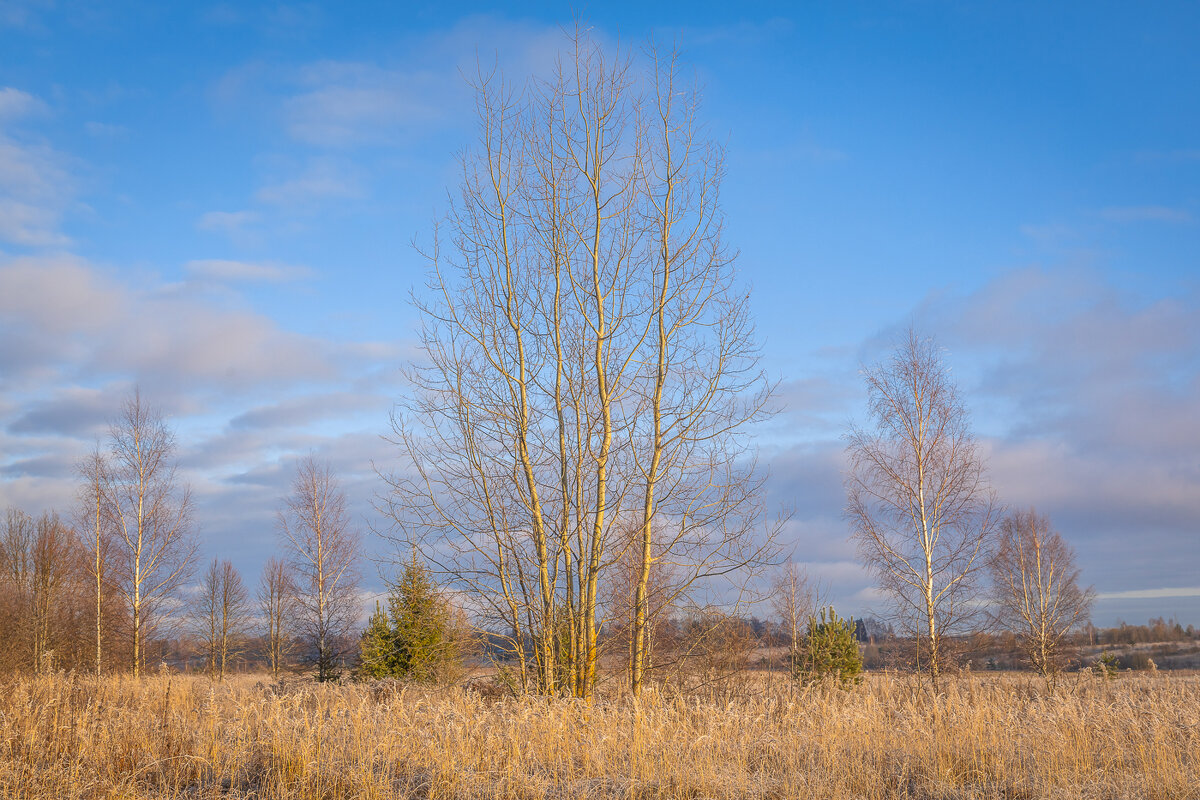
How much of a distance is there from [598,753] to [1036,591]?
2622cm

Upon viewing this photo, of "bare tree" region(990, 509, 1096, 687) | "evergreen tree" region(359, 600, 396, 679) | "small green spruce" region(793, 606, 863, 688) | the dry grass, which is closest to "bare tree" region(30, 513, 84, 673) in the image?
"evergreen tree" region(359, 600, 396, 679)

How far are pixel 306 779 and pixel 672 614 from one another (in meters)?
4.62

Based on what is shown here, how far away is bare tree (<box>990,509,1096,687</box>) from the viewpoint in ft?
84.0

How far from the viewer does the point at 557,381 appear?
8797mm

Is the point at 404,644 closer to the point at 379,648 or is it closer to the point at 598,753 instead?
the point at 379,648

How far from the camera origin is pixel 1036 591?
2681 cm

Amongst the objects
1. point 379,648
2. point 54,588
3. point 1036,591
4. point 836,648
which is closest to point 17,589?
point 54,588

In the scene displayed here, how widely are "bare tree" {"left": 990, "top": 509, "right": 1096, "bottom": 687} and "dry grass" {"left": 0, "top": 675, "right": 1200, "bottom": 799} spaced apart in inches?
799

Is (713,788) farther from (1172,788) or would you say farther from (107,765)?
(107,765)

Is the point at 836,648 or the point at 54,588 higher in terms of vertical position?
the point at 54,588

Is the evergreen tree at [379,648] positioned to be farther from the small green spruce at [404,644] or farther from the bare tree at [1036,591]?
the bare tree at [1036,591]

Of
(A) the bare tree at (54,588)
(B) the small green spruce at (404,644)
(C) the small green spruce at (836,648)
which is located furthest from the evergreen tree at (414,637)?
(A) the bare tree at (54,588)

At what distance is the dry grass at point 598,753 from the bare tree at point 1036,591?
66.6ft

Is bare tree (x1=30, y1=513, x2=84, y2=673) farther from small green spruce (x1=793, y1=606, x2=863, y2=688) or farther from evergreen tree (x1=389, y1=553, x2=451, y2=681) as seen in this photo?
small green spruce (x1=793, y1=606, x2=863, y2=688)
